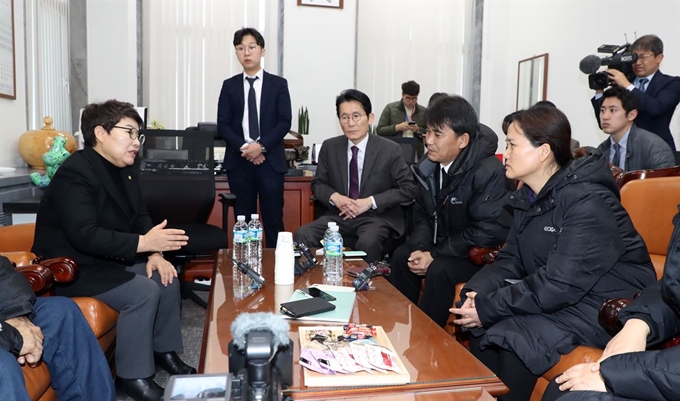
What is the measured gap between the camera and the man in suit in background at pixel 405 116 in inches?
227

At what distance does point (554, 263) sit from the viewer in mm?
1729

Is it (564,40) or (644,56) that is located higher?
(564,40)

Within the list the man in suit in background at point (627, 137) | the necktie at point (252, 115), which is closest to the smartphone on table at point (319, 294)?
the necktie at point (252, 115)

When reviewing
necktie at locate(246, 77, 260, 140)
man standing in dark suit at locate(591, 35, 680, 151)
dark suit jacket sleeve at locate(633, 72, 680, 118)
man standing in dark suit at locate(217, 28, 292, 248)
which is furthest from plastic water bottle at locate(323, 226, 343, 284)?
dark suit jacket sleeve at locate(633, 72, 680, 118)

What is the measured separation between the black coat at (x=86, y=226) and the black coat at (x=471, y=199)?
1398mm

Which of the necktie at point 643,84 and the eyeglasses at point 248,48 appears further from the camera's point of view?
the necktie at point 643,84

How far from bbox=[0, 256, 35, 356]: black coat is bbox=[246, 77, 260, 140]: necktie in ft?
7.14

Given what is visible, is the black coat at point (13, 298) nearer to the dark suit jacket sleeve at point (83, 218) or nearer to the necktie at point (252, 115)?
the dark suit jacket sleeve at point (83, 218)

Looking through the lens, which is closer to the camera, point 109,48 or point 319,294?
point 319,294

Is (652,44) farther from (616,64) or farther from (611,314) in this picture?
(611,314)

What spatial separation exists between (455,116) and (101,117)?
1.51m

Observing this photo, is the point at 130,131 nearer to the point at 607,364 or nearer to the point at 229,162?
the point at 229,162

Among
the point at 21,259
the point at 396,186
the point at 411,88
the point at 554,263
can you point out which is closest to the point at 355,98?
the point at 396,186

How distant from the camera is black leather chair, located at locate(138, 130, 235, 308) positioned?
Answer: 3.41 m
